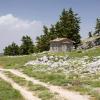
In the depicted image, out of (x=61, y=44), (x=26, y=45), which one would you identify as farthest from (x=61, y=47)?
(x=26, y=45)

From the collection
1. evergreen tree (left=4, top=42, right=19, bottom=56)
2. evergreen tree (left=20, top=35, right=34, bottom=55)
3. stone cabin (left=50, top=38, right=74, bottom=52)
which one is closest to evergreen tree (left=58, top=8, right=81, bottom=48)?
stone cabin (left=50, top=38, right=74, bottom=52)

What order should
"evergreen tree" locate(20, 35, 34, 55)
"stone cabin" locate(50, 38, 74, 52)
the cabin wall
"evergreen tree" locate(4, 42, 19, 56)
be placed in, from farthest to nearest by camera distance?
1. "evergreen tree" locate(4, 42, 19, 56)
2. "evergreen tree" locate(20, 35, 34, 55)
3. the cabin wall
4. "stone cabin" locate(50, 38, 74, 52)

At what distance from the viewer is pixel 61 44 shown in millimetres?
106062

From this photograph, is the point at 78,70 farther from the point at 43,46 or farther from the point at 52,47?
the point at 43,46

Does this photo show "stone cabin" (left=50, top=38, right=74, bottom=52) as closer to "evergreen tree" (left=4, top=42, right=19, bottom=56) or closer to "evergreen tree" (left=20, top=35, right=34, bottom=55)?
"evergreen tree" (left=20, top=35, right=34, bottom=55)

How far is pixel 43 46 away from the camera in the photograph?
12269cm

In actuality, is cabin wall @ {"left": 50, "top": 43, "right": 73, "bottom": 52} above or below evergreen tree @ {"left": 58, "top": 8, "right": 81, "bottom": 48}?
below

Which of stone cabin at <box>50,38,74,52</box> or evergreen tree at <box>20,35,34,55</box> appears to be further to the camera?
evergreen tree at <box>20,35,34,55</box>

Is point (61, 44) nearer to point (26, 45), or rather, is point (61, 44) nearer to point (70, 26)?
point (70, 26)

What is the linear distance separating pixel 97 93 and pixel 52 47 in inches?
3268

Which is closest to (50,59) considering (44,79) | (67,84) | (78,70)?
(78,70)

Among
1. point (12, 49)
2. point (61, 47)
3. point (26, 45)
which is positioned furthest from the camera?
point (12, 49)

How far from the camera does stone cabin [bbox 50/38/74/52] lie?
105 meters

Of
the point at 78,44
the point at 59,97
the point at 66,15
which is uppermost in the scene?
the point at 66,15
